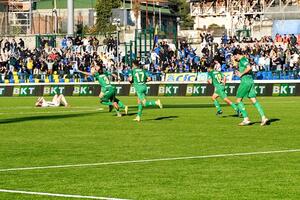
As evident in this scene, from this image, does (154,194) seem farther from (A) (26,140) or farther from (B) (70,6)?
(B) (70,6)

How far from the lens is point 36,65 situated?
64625 millimetres

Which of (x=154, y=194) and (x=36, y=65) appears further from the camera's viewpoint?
(x=36, y=65)

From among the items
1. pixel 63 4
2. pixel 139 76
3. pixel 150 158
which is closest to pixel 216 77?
pixel 139 76

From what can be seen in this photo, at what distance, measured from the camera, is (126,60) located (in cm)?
6347

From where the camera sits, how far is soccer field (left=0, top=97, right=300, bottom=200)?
535 inches

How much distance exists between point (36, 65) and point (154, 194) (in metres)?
52.3

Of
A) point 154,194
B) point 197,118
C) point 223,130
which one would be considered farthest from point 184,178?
point 197,118

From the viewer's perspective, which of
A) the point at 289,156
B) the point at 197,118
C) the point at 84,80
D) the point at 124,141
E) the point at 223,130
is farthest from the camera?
the point at 84,80

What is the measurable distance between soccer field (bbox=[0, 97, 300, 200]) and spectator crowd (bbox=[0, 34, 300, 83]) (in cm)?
2607

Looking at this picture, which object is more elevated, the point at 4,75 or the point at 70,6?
the point at 70,6

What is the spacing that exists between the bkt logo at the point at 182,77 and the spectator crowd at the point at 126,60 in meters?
0.66

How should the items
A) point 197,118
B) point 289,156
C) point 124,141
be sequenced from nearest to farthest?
point 289,156
point 124,141
point 197,118

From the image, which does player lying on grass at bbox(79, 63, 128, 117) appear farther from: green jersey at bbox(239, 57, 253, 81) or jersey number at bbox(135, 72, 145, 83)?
green jersey at bbox(239, 57, 253, 81)

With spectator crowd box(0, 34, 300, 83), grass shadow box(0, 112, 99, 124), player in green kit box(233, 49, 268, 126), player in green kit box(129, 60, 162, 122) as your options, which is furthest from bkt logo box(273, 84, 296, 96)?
player in green kit box(233, 49, 268, 126)
